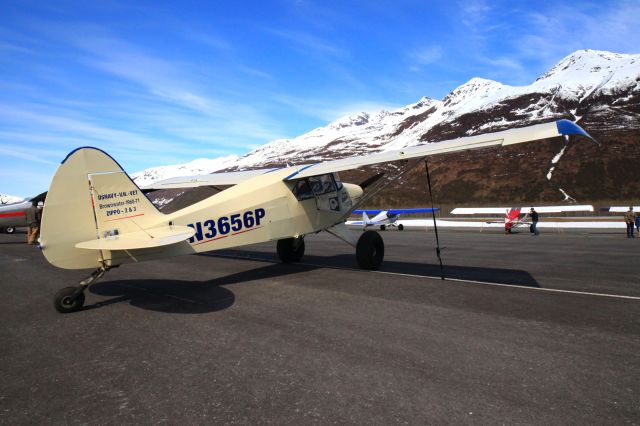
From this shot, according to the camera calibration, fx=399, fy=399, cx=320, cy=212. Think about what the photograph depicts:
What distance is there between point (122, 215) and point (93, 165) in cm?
98

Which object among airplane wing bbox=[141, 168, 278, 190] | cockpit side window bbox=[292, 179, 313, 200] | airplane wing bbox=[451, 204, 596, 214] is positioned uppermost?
Result: airplane wing bbox=[141, 168, 278, 190]

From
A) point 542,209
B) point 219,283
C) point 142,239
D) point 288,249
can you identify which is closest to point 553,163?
point 542,209

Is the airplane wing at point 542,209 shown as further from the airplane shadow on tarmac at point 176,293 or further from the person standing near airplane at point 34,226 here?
the person standing near airplane at point 34,226

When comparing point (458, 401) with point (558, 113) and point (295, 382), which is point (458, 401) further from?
point (558, 113)

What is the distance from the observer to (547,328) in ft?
18.2

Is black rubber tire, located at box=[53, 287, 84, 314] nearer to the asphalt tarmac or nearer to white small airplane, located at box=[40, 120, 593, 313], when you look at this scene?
white small airplane, located at box=[40, 120, 593, 313]

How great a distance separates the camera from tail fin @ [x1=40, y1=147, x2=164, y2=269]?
6504 millimetres

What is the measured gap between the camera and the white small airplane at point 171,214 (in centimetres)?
659

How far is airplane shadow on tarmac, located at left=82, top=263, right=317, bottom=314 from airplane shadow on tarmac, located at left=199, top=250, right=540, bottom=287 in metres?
2.25

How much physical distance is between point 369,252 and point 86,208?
672cm

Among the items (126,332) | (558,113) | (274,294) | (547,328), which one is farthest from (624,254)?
(558,113)

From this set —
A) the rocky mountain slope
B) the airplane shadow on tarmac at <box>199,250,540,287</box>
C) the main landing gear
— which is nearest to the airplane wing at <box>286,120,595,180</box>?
the airplane shadow on tarmac at <box>199,250,540,287</box>

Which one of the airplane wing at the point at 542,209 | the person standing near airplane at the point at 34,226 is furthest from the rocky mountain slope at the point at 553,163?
the person standing near airplane at the point at 34,226

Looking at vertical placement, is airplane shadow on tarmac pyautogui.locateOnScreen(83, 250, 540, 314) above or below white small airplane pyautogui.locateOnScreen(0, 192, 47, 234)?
below
